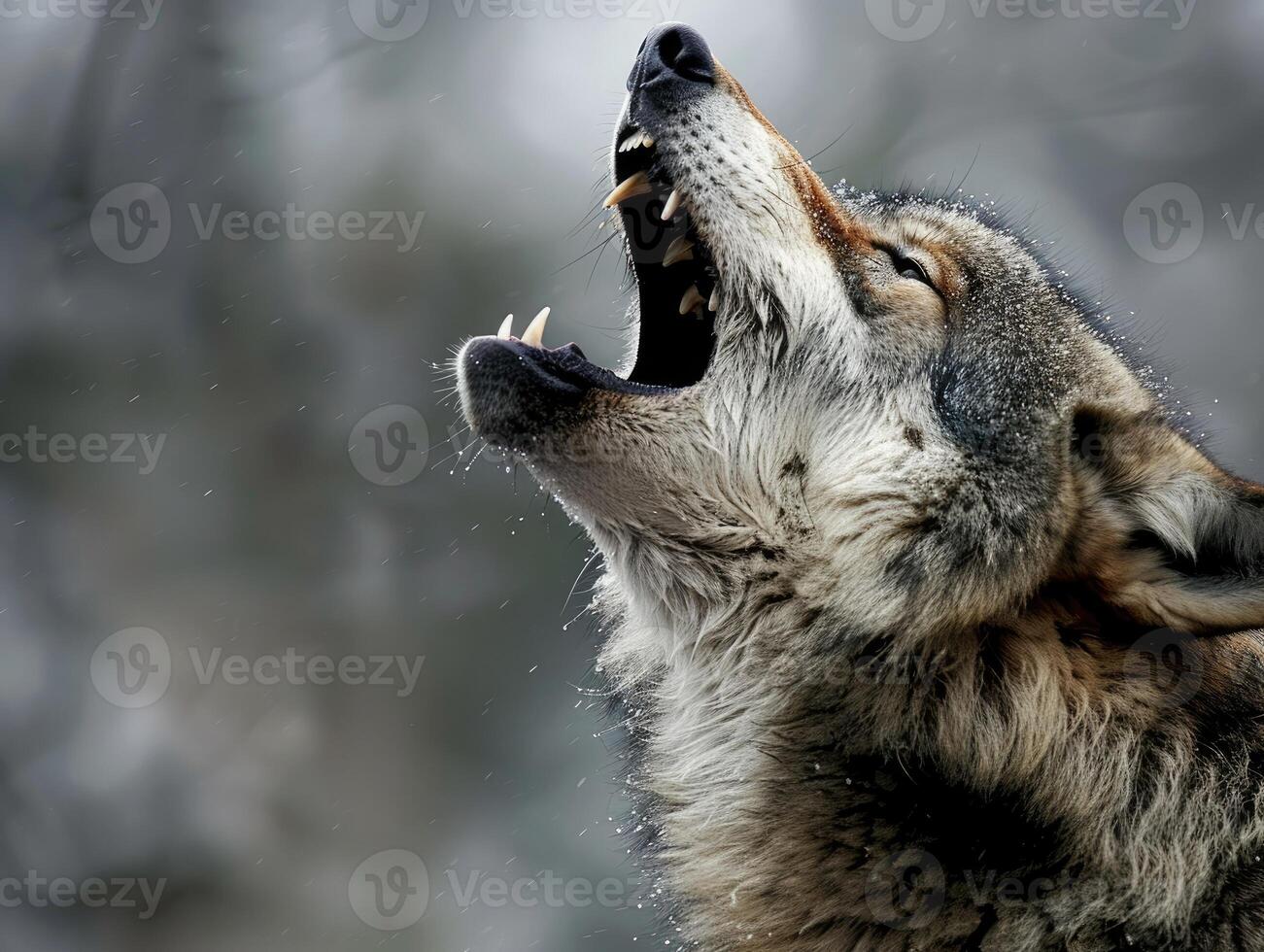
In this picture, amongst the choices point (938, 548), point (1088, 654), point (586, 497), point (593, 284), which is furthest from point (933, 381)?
point (593, 284)

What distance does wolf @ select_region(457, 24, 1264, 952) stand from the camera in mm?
2232

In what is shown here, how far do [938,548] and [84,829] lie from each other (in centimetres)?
790

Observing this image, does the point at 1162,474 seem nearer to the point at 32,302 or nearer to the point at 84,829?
the point at 84,829
